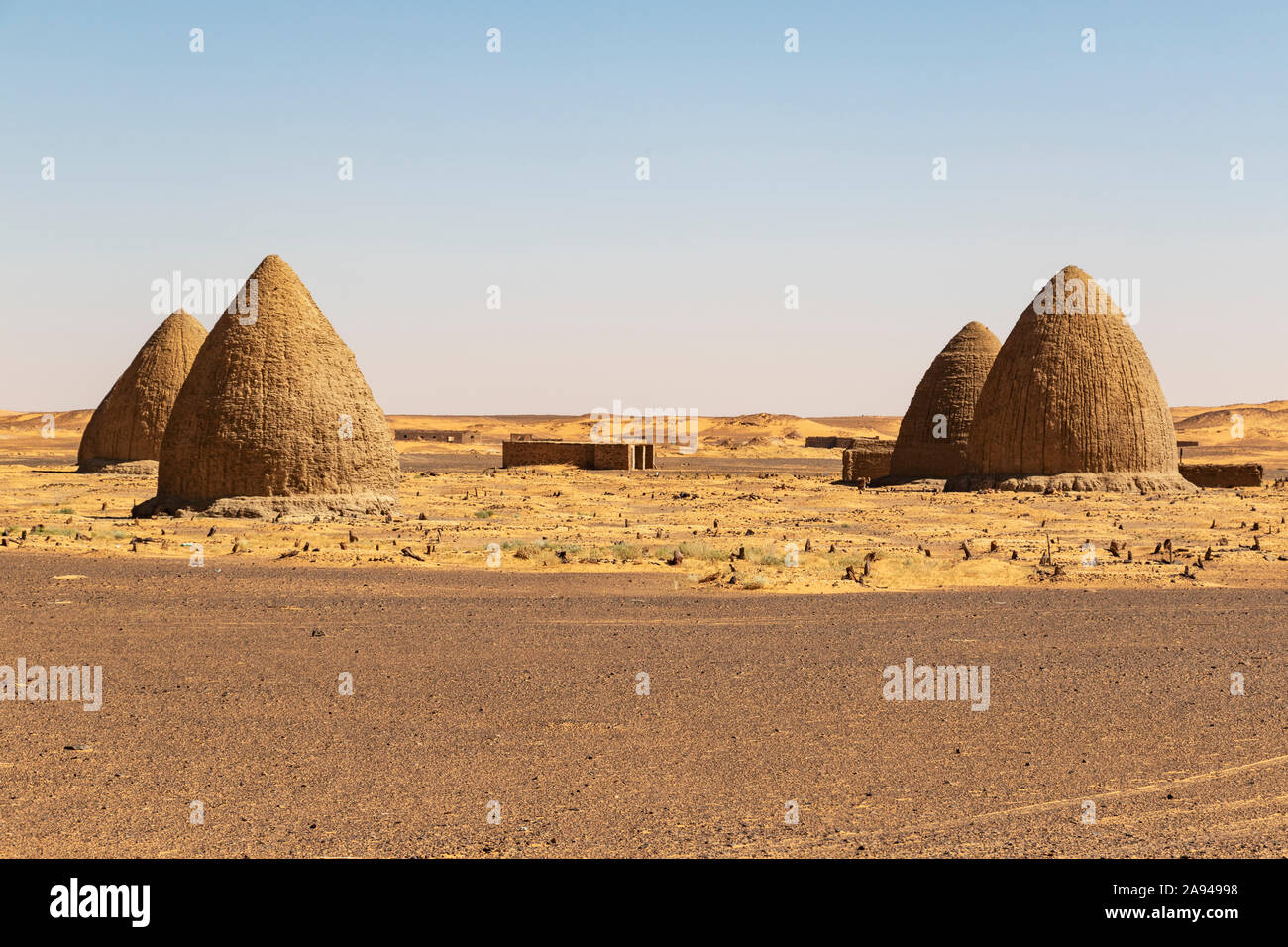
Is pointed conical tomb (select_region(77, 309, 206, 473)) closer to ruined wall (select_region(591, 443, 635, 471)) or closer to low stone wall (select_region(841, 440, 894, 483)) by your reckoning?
ruined wall (select_region(591, 443, 635, 471))

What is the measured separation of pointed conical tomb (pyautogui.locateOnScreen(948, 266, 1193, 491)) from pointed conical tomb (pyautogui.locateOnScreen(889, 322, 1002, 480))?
367cm

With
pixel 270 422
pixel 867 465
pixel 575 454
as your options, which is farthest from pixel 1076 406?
pixel 575 454

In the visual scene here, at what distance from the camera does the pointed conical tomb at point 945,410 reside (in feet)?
107

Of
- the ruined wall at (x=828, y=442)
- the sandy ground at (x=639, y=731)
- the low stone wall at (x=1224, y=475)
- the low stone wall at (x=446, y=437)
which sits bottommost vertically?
the sandy ground at (x=639, y=731)

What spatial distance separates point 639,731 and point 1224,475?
3010 cm

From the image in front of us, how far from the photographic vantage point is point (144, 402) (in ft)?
108

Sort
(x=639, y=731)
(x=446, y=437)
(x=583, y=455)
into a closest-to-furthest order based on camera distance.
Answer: (x=639, y=731) < (x=583, y=455) < (x=446, y=437)

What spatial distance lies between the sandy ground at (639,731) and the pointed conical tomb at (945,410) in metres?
21.2

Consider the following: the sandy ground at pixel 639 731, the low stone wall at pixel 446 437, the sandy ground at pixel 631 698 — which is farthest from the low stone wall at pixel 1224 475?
the low stone wall at pixel 446 437

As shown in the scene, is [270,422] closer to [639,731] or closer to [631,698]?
[631,698]

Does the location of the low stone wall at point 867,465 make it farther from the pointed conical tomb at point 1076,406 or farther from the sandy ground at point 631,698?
the sandy ground at point 631,698

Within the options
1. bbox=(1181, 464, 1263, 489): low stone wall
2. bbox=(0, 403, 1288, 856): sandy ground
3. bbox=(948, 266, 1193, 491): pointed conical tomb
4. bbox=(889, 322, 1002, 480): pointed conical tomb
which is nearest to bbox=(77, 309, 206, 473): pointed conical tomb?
bbox=(0, 403, 1288, 856): sandy ground
